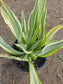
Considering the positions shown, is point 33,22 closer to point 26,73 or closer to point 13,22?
point 13,22

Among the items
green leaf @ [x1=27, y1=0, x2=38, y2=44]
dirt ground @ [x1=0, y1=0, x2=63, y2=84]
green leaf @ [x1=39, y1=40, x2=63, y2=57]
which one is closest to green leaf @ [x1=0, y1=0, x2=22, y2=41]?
green leaf @ [x1=27, y1=0, x2=38, y2=44]

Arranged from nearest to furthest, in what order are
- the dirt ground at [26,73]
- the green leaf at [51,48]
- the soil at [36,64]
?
the green leaf at [51,48]
the soil at [36,64]
the dirt ground at [26,73]

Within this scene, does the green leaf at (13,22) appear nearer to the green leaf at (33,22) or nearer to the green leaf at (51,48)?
the green leaf at (33,22)

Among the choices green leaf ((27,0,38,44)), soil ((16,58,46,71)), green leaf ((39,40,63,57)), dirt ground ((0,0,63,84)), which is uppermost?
green leaf ((27,0,38,44))

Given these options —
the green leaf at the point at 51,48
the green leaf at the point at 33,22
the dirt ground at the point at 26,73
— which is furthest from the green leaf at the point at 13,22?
the dirt ground at the point at 26,73

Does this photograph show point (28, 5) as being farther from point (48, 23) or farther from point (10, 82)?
point (10, 82)

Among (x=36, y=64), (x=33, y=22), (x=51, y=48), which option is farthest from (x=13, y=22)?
(x=36, y=64)

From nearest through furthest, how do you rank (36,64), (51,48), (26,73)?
1. (51,48)
2. (36,64)
3. (26,73)

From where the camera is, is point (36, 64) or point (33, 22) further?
point (36, 64)

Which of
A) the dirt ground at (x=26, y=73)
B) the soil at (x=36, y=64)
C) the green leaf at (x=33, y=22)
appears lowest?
the dirt ground at (x=26, y=73)

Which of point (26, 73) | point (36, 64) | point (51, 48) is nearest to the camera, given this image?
point (51, 48)

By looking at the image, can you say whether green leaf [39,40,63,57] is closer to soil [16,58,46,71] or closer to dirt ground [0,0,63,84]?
soil [16,58,46,71]

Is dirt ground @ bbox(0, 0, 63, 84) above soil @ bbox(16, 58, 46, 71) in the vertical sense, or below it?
below
